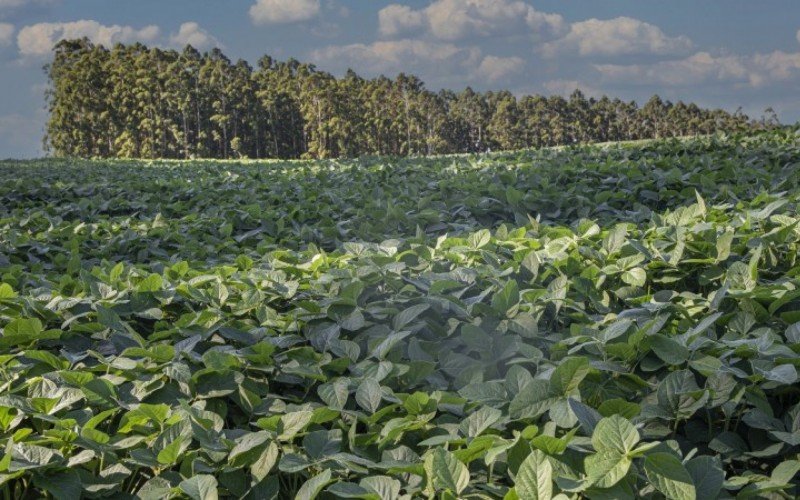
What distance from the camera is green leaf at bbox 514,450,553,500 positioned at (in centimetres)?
139

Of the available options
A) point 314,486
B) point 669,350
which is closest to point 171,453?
point 314,486

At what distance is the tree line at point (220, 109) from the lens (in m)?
51.2

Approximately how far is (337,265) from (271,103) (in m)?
54.2

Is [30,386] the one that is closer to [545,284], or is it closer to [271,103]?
[545,284]

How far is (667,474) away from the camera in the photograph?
141cm

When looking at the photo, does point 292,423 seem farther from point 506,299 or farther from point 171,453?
point 506,299

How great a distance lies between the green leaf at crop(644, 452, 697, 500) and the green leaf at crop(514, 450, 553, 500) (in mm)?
203

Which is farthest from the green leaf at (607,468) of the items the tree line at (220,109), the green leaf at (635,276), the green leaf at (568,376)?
the tree line at (220,109)

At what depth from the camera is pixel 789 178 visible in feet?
18.8

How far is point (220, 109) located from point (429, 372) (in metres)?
54.8

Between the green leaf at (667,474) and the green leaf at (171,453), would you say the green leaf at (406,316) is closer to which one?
the green leaf at (171,453)

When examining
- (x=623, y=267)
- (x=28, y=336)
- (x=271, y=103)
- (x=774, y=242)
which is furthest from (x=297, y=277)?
(x=271, y=103)

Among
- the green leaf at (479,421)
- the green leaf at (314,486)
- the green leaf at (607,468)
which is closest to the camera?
the green leaf at (607,468)

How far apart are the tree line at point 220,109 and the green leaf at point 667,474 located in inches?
1759
